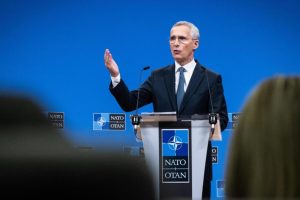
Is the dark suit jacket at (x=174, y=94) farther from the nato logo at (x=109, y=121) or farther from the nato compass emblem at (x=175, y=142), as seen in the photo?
the nato logo at (x=109, y=121)

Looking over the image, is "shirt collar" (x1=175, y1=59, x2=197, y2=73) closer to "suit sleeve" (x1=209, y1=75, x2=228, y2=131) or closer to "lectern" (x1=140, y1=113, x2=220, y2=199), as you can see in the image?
"suit sleeve" (x1=209, y1=75, x2=228, y2=131)

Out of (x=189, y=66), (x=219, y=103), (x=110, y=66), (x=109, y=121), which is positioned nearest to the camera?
(x=219, y=103)

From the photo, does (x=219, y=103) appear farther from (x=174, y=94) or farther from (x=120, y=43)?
(x=120, y=43)

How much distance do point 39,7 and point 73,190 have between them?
249 inches

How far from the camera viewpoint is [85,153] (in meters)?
0.63

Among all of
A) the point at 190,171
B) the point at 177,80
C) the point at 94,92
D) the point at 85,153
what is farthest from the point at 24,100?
the point at 94,92

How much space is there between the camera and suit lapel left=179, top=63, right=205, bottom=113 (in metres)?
4.70

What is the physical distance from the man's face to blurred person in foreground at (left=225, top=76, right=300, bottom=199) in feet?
14.2

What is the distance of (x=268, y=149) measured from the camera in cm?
83

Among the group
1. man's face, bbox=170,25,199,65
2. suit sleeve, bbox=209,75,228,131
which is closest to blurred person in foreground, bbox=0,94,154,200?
suit sleeve, bbox=209,75,228,131

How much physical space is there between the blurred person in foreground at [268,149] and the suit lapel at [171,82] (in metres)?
3.85

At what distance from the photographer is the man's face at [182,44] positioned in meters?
5.21

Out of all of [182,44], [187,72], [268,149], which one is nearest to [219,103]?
[187,72]

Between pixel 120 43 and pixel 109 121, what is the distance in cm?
96
